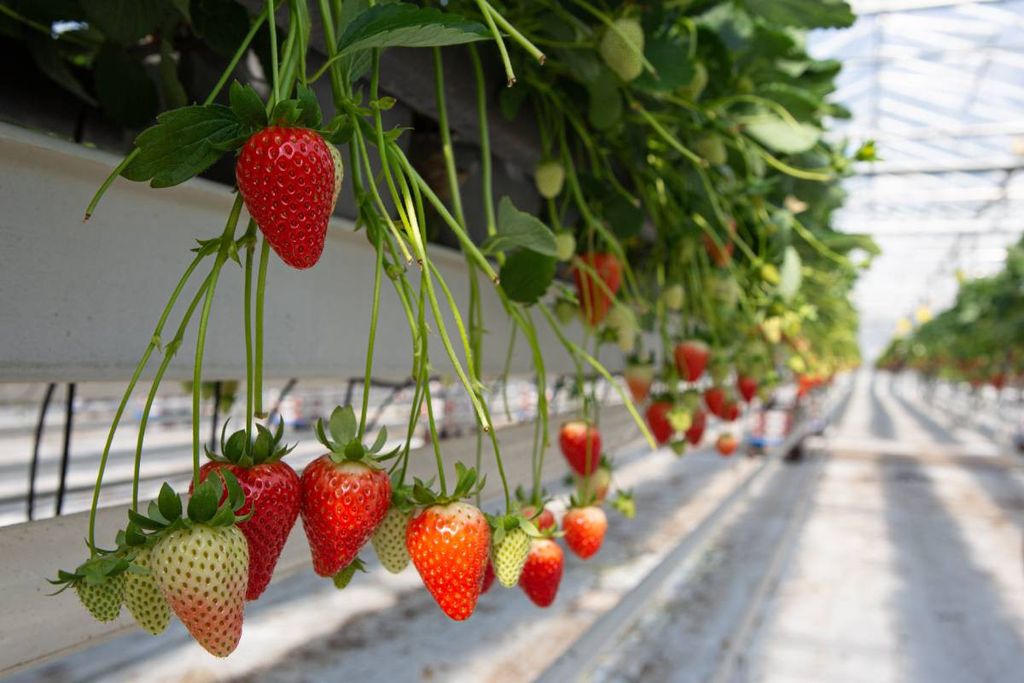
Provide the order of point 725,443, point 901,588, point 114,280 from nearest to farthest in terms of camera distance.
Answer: point 114,280 → point 725,443 → point 901,588

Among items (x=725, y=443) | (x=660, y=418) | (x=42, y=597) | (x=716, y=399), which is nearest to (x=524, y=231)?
(x=42, y=597)

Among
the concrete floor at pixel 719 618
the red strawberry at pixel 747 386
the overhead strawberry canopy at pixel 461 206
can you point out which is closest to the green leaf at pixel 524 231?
the overhead strawberry canopy at pixel 461 206

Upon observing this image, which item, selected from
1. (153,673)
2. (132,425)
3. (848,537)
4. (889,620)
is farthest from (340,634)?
(132,425)

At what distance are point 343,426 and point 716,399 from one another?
765 millimetres

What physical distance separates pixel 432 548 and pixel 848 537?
5.71 m

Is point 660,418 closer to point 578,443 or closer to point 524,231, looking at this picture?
point 578,443

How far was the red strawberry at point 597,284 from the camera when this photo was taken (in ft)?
2.37

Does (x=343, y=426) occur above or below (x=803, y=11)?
below

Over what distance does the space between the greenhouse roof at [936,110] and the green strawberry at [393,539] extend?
4007 millimetres

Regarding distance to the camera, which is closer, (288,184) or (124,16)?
(288,184)

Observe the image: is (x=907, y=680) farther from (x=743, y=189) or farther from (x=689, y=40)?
(x=689, y=40)

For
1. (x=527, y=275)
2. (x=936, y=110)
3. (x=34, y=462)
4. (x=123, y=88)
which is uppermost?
(x=936, y=110)

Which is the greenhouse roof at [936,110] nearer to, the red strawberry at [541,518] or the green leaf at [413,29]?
the red strawberry at [541,518]

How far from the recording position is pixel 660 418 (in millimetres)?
908
